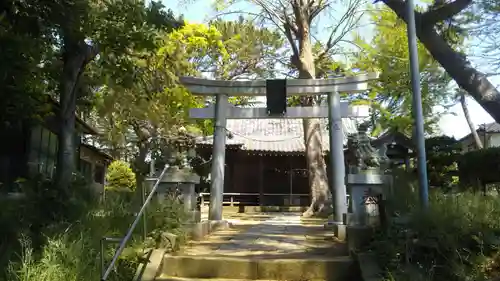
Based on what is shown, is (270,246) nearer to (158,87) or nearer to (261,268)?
(261,268)

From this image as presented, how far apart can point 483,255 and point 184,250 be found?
13.4 feet

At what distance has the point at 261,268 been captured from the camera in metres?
6.00

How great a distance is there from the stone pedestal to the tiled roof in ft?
49.2

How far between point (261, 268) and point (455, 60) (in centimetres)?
476

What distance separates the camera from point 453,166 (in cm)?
1580

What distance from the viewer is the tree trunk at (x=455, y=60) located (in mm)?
7539

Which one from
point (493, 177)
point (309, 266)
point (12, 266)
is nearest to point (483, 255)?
point (309, 266)

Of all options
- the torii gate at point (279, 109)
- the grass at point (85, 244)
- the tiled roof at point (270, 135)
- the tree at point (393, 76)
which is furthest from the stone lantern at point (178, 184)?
the tiled roof at point (270, 135)

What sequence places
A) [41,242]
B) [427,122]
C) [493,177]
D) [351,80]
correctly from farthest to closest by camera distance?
[427,122] → [493,177] → [351,80] → [41,242]

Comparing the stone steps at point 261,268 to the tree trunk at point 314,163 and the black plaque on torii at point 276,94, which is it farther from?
the tree trunk at point 314,163

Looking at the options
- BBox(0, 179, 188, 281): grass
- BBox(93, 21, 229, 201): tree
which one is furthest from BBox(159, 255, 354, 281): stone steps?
BBox(93, 21, 229, 201): tree

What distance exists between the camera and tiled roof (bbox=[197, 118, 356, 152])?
23594 millimetres

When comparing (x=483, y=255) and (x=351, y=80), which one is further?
(x=351, y=80)

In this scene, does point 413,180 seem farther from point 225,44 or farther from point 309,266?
point 225,44
